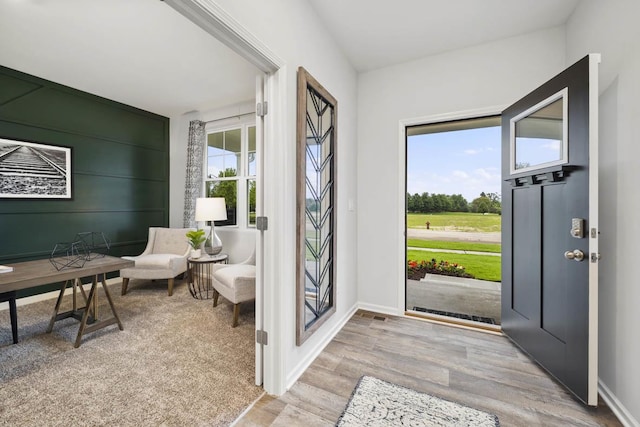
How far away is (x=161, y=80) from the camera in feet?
10.8

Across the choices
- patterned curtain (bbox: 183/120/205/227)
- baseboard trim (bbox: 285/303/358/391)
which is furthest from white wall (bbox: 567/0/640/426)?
patterned curtain (bbox: 183/120/205/227)

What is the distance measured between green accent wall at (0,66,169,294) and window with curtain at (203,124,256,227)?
0.91 metres

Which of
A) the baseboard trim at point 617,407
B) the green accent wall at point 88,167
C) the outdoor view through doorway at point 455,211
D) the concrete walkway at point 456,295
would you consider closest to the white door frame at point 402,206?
the concrete walkway at point 456,295

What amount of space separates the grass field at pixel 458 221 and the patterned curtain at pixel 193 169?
3424mm

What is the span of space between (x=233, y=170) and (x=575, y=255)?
4.05 metres

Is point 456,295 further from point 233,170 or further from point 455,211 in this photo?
point 233,170

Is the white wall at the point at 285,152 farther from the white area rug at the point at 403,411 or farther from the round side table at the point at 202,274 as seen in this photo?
the round side table at the point at 202,274

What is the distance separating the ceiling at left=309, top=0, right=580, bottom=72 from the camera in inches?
79.0

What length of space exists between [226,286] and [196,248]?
113 cm

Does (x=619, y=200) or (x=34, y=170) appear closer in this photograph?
(x=619, y=200)

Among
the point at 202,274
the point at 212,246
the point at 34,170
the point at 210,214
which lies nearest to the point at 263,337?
the point at 212,246

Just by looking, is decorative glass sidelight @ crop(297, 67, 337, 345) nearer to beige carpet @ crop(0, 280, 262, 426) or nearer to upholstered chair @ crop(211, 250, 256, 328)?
beige carpet @ crop(0, 280, 262, 426)

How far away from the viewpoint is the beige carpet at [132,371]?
1.49 m

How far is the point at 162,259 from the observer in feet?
11.5
